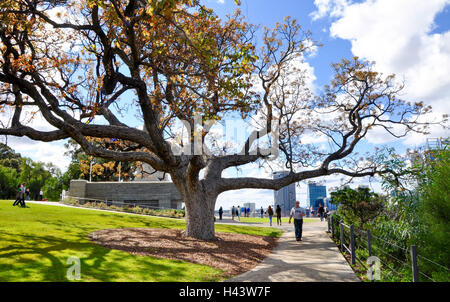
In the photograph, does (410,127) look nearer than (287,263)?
No

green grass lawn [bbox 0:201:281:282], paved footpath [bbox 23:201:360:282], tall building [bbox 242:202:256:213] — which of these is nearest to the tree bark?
paved footpath [bbox 23:201:360:282]

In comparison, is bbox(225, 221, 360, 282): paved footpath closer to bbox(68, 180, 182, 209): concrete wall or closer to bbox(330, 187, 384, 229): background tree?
bbox(330, 187, 384, 229): background tree

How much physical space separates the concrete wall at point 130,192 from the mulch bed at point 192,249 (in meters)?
21.7

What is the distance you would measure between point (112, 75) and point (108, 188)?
27.4 metres

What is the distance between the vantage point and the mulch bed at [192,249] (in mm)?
9312

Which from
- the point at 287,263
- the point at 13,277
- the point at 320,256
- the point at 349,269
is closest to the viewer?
the point at 13,277

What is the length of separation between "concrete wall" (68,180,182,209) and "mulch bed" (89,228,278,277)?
21.7 metres

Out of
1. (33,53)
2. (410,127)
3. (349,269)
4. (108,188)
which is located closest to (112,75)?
(33,53)

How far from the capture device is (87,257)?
8.27 metres

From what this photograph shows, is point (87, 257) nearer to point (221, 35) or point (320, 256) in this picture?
point (320, 256)

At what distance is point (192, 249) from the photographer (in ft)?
35.7

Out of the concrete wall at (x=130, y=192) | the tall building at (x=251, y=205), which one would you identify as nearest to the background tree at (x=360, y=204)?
the concrete wall at (x=130, y=192)

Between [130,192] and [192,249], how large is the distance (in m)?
25.6

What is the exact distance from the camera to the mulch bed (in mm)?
9312
